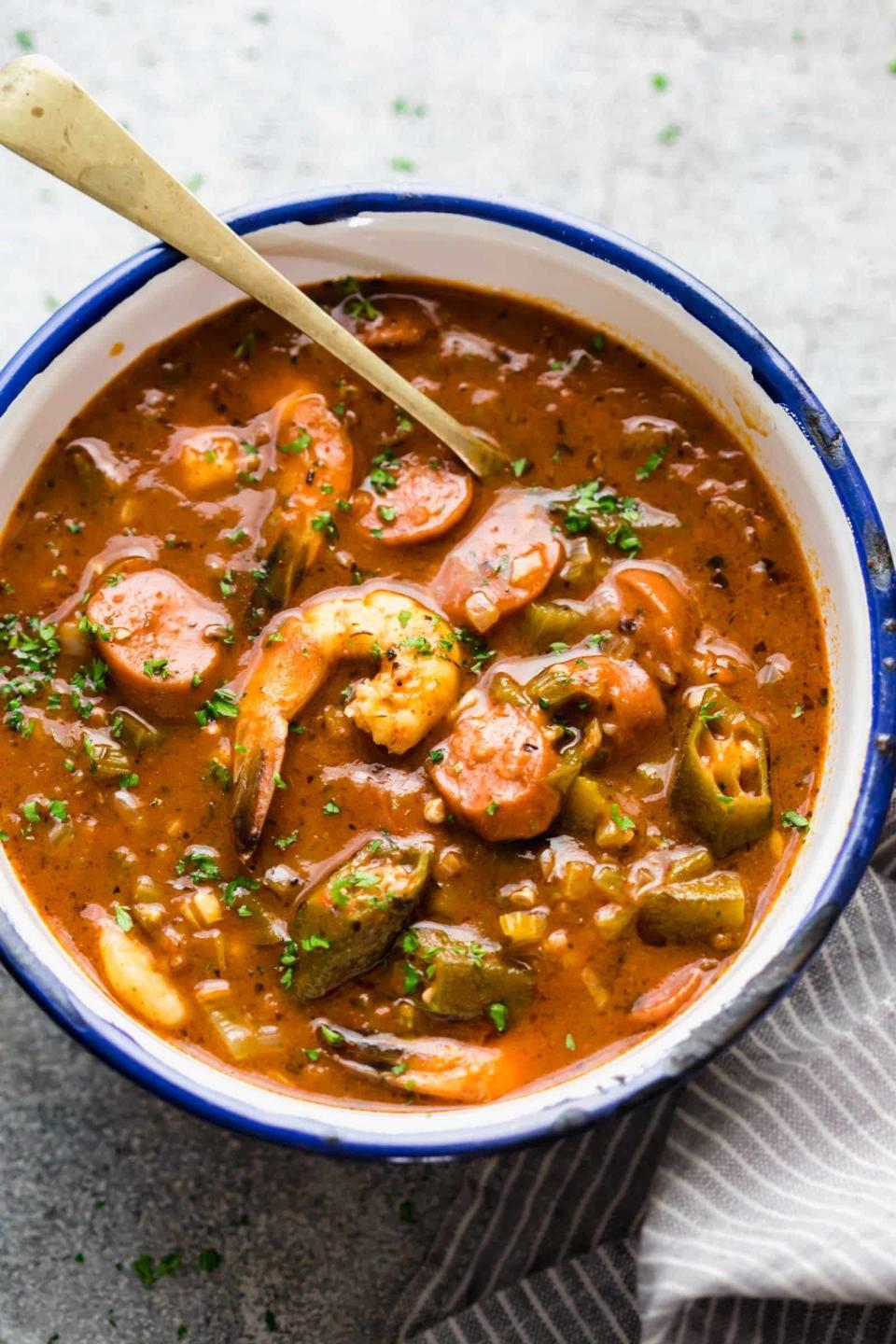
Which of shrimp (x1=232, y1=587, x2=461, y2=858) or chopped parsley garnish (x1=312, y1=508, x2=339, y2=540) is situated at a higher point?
chopped parsley garnish (x1=312, y1=508, x2=339, y2=540)

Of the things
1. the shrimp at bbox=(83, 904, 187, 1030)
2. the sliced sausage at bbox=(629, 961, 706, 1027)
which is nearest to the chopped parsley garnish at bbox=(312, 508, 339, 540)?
the shrimp at bbox=(83, 904, 187, 1030)

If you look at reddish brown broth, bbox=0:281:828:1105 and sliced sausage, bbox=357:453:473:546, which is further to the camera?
sliced sausage, bbox=357:453:473:546

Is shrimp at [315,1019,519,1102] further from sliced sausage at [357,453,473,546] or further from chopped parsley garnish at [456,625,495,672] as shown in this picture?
sliced sausage at [357,453,473,546]

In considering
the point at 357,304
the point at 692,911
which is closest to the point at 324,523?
the point at 357,304

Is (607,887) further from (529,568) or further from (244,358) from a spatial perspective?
(244,358)

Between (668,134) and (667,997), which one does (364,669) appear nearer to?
Answer: (667,997)

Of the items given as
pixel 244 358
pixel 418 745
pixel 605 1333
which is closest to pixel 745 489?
pixel 418 745

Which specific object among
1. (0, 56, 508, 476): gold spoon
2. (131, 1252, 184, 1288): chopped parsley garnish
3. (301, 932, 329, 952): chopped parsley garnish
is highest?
(0, 56, 508, 476): gold spoon
